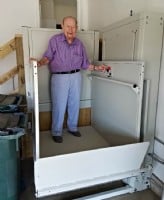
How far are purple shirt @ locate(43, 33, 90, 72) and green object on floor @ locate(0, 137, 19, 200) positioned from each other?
35.7 inches

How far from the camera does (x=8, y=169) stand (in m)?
1.53

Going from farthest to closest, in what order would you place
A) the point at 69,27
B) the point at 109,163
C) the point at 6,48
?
the point at 6,48 < the point at 69,27 < the point at 109,163

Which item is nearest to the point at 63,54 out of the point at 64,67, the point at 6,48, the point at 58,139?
the point at 64,67

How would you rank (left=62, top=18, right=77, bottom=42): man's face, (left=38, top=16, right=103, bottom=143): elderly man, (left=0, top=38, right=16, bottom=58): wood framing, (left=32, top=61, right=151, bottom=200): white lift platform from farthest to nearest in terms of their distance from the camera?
(left=0, top=38, right=16, bottom=58): wood framing
(left=38, top=16, right=103, bottom=143): elderly man
(left=62, top=18, right=77, bottom=42): man's face
(left=32, top=61, right=151, bottom=200): white lift platform

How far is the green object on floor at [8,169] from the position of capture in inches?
58.2

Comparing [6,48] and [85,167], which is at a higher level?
[6,48]

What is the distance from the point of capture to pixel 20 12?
10.7 ft

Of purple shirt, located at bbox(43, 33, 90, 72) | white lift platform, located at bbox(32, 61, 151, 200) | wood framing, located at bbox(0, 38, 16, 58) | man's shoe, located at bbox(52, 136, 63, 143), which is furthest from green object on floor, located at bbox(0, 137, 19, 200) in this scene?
wood framing, located at bbox(0, 38, 16, 58)

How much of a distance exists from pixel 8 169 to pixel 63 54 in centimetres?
119

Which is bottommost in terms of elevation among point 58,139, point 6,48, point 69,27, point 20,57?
point 58,139

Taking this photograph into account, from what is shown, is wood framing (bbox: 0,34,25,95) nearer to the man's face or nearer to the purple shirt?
the purple shirt

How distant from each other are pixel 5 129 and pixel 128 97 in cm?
109

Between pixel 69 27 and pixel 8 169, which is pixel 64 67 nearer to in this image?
pixel 69 27

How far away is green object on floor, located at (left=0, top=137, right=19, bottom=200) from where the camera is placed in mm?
1479
